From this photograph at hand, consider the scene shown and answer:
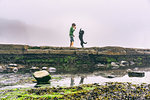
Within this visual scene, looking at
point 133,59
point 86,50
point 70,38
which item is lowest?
point 133,59

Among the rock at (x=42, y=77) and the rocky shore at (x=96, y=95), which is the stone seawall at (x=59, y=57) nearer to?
the rock at (x=42, y=77)

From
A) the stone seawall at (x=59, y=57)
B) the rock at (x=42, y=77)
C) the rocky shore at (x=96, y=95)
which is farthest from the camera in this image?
the stone seawall at (x=59, y=57)

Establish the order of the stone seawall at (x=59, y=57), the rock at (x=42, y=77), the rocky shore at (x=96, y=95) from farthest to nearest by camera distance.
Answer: the stone seawall at (x=59, y=57), the rock at (x=42, y=77), the rocky shore at (x=96, y=95)

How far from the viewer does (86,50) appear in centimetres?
1839

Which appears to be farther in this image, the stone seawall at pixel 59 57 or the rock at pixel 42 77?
the stone seawall at pixel 59 57

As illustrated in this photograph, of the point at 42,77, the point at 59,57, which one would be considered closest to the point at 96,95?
the point at 42,77

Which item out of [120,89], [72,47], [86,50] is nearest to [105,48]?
[86,50]

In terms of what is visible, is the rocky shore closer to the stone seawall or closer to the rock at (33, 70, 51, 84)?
the rock at (33, 70, 51, 84)

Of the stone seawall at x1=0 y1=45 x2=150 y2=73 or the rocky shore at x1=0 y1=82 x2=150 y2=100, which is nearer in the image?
the rocky shore at x1=0 y1=82 x2=150 y2=100

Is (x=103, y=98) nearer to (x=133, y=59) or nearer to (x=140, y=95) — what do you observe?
(x=140, y=95)

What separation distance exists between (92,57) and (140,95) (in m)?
13.4

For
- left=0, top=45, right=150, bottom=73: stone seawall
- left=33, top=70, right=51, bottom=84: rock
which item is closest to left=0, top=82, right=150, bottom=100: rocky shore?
left=33, top=70, right=51, bottom=84: rock

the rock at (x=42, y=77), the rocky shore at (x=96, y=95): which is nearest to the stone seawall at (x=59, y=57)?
the rock at (x=42, y=77)

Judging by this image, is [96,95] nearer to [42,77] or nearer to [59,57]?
[42,77]
